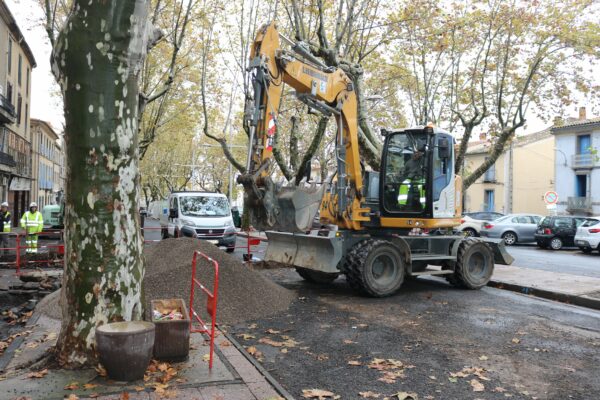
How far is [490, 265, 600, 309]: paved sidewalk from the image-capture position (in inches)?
368

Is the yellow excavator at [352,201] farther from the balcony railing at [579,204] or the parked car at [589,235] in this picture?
the balcony railing at [579,204]

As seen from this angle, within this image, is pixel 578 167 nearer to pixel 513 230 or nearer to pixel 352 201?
pixel 513 230

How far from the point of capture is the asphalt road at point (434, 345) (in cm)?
498

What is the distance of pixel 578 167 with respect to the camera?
37.2 meters

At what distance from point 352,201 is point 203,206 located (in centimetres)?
953

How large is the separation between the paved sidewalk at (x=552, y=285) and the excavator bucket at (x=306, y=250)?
4.24 meters

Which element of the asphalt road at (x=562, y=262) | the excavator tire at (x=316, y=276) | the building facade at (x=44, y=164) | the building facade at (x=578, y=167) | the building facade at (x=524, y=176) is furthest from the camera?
the building facade at (x=44, y=164)

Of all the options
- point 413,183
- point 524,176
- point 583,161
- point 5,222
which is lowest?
point 5,222

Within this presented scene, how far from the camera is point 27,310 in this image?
8.62 meters

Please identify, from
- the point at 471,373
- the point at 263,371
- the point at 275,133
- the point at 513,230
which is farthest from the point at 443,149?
the point at 513,230

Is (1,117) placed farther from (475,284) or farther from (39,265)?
(475,284)

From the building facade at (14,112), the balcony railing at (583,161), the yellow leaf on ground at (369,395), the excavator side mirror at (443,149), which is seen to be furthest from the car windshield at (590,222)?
the building facade at (14,112)

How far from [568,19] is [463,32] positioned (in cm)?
283

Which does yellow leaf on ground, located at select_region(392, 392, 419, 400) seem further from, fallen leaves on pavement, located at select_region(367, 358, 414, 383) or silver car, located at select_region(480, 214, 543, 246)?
silver car, located at select_region(480, 214, 543, 246)
